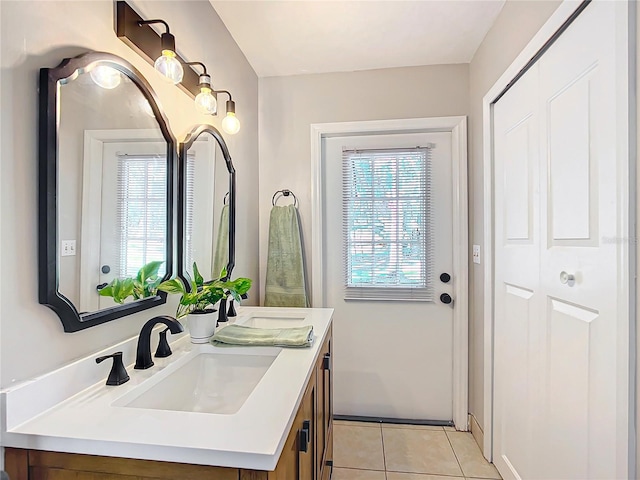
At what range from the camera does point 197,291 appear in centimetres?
141

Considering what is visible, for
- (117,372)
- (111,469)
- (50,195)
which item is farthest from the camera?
(117,372)

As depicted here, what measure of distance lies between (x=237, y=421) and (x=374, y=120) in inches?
80.4

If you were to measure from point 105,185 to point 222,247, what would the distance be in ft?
2.62

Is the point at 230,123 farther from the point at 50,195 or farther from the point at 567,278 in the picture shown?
the point at 567,278

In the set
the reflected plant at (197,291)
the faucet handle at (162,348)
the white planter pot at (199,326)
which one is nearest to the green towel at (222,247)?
the reflected plant at (197,291)

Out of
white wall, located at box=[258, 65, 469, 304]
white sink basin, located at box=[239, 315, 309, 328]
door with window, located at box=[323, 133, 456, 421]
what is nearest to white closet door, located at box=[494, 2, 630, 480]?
door with window, located at box=[323, 133, 456, 421]

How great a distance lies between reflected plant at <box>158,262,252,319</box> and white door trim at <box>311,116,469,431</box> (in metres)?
0.99

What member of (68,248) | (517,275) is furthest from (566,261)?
(68,248)

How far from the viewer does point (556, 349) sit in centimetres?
132

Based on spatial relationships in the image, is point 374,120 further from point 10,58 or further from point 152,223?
point 10,58

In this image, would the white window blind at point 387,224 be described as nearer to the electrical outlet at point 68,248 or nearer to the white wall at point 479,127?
the white wall at point 479,127

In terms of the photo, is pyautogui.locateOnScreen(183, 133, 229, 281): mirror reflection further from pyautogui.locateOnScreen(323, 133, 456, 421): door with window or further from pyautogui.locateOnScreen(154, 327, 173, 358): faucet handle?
pyautogui.locateOnScreen(323, 133, 456, 421): door with window

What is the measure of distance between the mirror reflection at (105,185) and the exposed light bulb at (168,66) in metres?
0.11

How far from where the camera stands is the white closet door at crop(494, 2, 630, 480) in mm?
983
